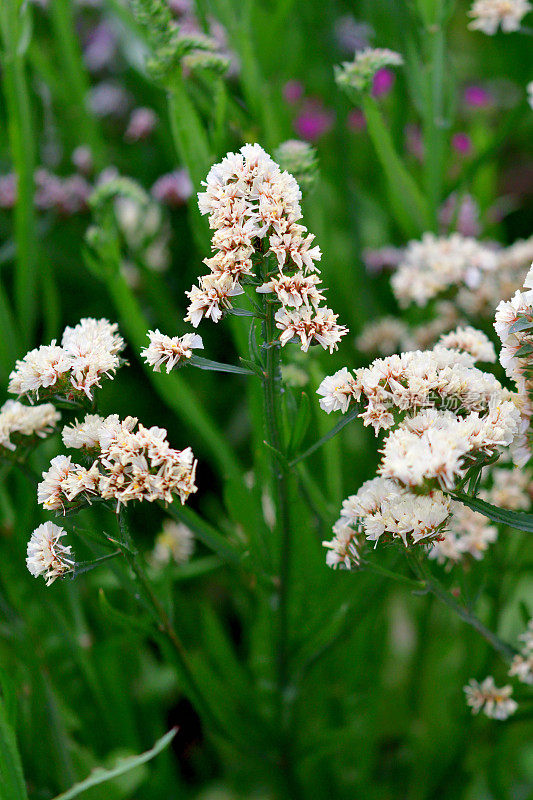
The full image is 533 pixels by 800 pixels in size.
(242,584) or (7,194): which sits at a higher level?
(7,194)

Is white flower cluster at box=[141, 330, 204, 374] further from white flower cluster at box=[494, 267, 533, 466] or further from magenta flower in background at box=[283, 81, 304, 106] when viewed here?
magenta flower in background at box=[283, 81, 304, 106]

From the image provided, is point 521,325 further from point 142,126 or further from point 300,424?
point 142,126

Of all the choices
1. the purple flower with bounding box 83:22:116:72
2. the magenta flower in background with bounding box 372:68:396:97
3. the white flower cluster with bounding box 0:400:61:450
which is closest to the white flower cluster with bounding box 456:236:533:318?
the white flower cluster with bounding box 0:400:61:450

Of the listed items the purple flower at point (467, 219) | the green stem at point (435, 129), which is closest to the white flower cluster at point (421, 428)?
the green stem at point (435, 129)

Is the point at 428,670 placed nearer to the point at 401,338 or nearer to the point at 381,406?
the point at 401,338

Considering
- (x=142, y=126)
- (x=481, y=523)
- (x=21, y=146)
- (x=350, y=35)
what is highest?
(x=350, y=35)

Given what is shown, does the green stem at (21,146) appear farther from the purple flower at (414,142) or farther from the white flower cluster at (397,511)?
the purple flower at (414,142)

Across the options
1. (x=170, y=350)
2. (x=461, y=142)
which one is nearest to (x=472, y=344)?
(x=170, y=350)

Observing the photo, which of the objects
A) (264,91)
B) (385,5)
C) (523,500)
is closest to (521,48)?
(385,5)

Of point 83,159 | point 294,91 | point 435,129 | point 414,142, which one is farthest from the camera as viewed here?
point 294,91
